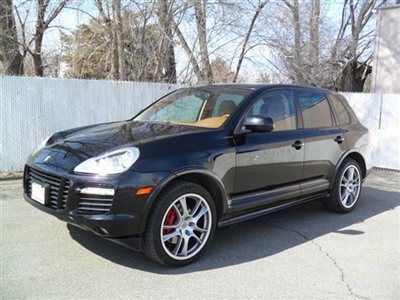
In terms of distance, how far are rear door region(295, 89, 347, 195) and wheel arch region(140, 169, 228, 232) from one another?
53.7 inches

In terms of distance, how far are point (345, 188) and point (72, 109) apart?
526 centimetres

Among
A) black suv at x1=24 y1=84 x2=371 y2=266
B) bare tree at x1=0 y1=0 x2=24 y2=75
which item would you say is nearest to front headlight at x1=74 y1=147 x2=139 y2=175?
black suv at x1=24 y1=84 x2=371 y2=266

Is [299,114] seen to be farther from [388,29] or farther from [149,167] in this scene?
[388,29]

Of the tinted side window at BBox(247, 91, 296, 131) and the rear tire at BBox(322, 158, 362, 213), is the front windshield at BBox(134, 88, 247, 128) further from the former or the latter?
the rear tire at BBox(322, 158, 362, 213)

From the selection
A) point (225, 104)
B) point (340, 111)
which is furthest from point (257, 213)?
point (340, 111)

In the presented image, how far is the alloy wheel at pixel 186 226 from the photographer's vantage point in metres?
3.83

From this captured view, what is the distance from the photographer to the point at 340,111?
6.00 meters

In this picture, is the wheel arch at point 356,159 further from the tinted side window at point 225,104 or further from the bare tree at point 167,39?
the bare tree at point 167,39

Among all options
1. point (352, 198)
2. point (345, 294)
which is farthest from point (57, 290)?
point (352, 198)

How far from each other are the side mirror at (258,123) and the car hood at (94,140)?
490 mm

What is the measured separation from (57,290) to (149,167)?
4.05ft

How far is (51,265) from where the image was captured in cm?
381

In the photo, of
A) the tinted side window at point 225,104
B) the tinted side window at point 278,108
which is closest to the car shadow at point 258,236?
the tinted side window at point 278,108

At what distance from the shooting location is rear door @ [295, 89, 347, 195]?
5195 millimetres
